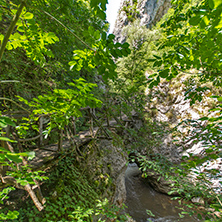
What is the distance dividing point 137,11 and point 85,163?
25.4 metres

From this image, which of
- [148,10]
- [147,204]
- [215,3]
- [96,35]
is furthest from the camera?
[148,10]

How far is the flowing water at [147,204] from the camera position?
4.49m

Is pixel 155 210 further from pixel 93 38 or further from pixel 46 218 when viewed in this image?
pixel 93 38

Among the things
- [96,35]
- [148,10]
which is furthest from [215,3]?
[148,10]

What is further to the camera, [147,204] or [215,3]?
[147,204]

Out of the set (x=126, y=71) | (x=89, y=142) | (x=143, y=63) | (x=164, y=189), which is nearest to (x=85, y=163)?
(x=89, y=142)

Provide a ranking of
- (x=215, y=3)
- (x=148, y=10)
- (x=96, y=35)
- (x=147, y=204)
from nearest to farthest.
→ (x=215, y=3)
(x=96, y=35)
(x=147, y=204)
(x=148, y=10)

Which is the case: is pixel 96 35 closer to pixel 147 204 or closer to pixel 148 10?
pixel 147 204

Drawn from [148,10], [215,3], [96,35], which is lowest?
[215,3]

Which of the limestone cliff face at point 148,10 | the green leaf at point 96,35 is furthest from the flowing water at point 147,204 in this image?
the limestone cliff face at point 148,10

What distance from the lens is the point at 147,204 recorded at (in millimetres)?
5293

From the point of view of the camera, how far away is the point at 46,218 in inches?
67.3

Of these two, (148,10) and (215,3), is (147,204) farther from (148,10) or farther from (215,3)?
(148,10)

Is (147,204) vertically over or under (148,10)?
under
